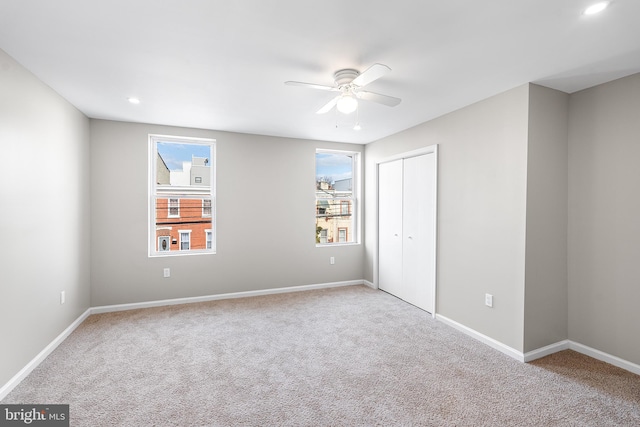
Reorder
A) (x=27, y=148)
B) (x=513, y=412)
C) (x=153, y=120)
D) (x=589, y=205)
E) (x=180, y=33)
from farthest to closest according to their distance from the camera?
(x=153, y=120), (x=589, y=205), (x=27, y=148), (x=513, y=412), (x=180, y=33)

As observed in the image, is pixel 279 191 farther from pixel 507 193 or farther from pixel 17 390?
pixel 17 390

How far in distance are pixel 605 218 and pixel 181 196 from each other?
4745mm

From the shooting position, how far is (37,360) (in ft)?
8.27

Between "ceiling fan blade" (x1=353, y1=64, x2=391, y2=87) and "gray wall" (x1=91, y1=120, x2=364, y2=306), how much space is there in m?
2.66

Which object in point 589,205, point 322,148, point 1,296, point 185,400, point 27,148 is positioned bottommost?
point 185,400

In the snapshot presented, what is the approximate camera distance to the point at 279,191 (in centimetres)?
463

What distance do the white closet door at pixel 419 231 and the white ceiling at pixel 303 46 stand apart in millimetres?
1011

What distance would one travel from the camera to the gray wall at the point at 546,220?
267 cm

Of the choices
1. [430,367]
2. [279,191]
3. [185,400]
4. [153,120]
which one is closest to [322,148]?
[279,191]

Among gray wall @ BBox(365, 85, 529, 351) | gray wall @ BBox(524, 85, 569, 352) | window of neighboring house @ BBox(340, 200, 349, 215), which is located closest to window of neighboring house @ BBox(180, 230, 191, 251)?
window of neighboring house @ BBox(340, 200, 349, 215)

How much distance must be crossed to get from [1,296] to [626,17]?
436 centimetres

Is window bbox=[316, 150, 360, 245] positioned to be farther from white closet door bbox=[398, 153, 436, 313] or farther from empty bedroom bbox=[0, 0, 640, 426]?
white closet door bbox=[398, 153, 436, 313]

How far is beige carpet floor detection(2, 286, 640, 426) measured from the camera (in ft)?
6.45

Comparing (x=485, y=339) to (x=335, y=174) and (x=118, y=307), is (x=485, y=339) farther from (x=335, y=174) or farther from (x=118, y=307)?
(x=118, y=307)
